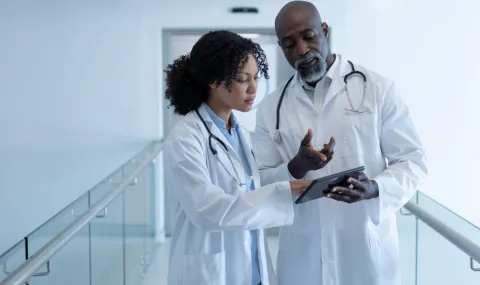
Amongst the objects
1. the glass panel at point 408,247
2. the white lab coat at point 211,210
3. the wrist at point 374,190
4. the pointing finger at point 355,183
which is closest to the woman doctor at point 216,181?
the white lab coat at point 211,210

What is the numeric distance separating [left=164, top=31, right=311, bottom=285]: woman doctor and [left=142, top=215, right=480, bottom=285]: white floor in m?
0.74

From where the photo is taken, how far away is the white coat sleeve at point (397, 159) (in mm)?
1712

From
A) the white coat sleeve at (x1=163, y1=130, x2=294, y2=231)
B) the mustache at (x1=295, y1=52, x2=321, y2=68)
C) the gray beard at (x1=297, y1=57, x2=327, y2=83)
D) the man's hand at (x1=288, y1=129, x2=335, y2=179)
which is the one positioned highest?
the mustache at (x1=295, y1=52, x2=321, y2=68)

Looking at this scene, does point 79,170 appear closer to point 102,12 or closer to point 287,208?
point 102,12

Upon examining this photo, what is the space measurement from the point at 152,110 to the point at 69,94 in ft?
2.41

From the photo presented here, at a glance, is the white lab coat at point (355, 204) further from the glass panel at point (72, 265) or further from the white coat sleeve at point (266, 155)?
the glass panel at point (72, 265)

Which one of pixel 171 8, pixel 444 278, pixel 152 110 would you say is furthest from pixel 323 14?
pixel 444 278

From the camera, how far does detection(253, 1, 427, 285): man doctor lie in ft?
5.84

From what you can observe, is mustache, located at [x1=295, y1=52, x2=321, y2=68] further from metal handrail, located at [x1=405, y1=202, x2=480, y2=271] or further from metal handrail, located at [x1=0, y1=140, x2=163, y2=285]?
metal handrail, located at [x1=0, y1=140, x2=163, y2=285]

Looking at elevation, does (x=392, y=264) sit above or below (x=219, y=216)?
below

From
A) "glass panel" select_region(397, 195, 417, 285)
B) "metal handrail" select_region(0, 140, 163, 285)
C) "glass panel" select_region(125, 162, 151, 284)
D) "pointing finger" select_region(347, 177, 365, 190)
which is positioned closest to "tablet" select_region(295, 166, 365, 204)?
"pointing finger" select_region(347, 177, 365, 190)

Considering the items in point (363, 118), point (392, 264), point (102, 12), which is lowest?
point (392, 264)

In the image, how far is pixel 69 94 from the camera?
4703mm

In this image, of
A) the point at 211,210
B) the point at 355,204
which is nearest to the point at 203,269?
the point at 211,210
